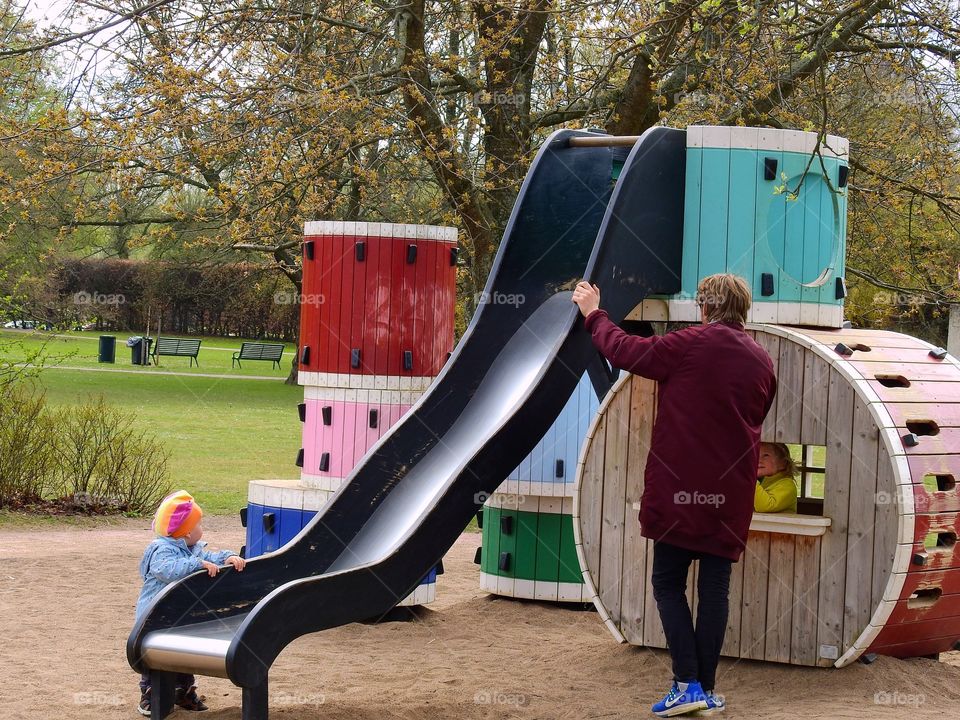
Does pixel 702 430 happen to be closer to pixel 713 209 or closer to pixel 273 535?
pixel 713 209

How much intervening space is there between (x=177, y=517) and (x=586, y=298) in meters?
2.21

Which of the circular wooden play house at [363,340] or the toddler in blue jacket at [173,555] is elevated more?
→ the circular wooden play house at [363,340]

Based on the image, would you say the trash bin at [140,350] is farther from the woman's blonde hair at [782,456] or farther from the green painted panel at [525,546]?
the woman's blonde hair at [782,456]

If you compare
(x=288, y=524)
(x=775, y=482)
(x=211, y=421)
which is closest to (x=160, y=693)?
(x=288, y=524)

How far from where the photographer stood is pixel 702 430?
525 cm

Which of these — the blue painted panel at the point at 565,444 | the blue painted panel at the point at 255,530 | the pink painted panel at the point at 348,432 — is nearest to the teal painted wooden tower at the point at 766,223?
the pink painted panel at the point at 348,432

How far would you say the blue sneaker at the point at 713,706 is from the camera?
211 inches

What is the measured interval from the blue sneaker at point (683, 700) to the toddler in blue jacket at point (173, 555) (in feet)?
7.01

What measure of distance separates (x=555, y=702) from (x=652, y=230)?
2522 mm

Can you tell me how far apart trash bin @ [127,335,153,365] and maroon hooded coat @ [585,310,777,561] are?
110 ft

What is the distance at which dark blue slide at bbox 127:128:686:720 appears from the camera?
5.12 meters

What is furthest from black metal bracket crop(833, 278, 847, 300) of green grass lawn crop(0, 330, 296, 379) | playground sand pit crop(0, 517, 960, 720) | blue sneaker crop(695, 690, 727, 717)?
green grass lawn crop(0, 330, 296, 379)

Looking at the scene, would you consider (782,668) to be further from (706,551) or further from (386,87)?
(386,87)

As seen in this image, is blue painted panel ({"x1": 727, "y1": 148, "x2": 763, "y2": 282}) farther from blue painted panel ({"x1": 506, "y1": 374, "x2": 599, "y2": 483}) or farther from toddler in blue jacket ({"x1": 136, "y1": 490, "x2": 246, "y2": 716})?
toddler in blue jacket ({"x1": 136, "y1": 490, "x2": 246, "y2": 716})
